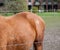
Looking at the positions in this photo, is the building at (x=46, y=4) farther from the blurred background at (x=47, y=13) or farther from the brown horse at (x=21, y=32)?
the brown horse at (x=21, y=32)

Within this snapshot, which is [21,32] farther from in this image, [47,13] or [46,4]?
[46,4]

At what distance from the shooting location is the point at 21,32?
3564 millimetres

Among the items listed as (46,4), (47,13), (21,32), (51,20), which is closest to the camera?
(21,32)

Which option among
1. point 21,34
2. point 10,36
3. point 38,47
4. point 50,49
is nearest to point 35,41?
point 38,47

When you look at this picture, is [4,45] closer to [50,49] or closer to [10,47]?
[10,47]

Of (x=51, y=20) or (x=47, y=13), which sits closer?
(x=51, y=20)

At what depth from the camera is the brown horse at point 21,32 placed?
3324mm

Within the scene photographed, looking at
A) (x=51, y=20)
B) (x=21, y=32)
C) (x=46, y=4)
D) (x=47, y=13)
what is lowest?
(x=46, y=4)

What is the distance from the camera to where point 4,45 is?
3289 mm

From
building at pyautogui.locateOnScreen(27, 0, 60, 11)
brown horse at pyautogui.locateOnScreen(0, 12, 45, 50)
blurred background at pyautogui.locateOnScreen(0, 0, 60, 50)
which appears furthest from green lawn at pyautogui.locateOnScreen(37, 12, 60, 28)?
building at pyautogui.locateOnScreen(27, 0, 60, 11)

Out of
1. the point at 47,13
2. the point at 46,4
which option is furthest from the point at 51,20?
the point at 46,4

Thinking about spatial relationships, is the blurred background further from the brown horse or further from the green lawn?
the brown horse

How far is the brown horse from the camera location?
10.9ft

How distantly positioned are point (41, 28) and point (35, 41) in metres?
0.24
